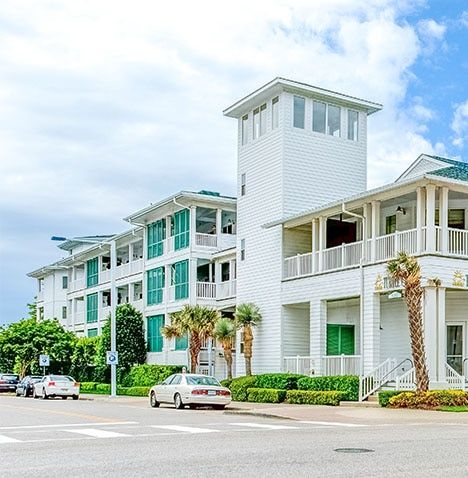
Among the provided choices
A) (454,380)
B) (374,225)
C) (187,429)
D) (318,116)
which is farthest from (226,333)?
(187,429)

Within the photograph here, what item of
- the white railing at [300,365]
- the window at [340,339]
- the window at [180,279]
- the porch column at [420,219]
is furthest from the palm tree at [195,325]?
the porch column at [420,219]

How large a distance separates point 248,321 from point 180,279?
364 inches

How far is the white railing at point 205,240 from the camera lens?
150 ft

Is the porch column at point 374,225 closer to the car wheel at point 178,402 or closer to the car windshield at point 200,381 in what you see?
the car windshield at point 200,381

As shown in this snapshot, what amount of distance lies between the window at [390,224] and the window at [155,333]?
17660 mm

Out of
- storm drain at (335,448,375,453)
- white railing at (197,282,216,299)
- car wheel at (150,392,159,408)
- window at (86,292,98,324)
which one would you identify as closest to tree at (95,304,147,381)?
white railing at (197,282,216,299)

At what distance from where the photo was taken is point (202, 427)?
1878 cm

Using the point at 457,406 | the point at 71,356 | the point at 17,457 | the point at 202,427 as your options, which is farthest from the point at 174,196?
the point at 17,457

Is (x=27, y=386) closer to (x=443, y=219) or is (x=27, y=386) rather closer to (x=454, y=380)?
(x=454, y=380)

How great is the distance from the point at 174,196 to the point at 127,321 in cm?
914

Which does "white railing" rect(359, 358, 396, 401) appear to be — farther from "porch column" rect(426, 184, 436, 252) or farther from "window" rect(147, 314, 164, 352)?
"window" rect(147, 314, 164, 352)

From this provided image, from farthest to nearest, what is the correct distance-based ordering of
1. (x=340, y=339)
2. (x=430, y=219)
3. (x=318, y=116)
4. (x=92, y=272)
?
1. (x=92, y=272)
2. (x=318, y=116)
3. (x=340, y=339)
4. (x=430, y=219)

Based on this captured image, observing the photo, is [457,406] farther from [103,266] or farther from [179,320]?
[103,266]

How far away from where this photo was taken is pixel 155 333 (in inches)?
1938
